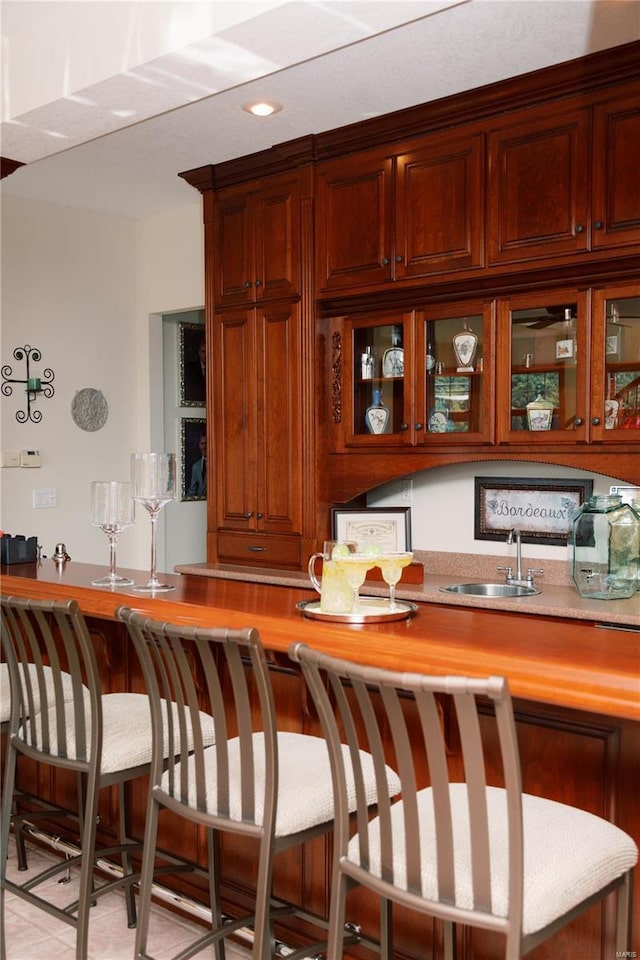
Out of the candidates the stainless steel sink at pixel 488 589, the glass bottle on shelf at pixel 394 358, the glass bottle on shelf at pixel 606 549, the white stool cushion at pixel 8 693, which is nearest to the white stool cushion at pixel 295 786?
the white stool cushion at pixel 8 693

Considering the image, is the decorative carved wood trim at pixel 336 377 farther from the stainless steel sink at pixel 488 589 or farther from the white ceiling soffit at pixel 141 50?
the white ceiling soffit at pixel 141 50

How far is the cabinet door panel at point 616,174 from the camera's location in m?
3.18

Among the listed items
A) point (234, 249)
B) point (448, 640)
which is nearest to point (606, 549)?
point (448, 640)

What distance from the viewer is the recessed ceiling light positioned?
367 centimetres

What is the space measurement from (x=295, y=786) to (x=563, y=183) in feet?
7.89

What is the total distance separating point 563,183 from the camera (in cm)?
336

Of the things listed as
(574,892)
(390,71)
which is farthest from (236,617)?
(390,71)

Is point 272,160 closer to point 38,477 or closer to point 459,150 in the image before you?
point 459,150

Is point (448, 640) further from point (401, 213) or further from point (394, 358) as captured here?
point (401, 213)

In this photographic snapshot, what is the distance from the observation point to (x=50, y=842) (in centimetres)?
320

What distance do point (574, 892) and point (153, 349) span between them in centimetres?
467

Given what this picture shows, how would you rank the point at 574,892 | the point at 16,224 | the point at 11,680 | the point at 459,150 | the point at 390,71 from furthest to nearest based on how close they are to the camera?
the point at 16,224, the point at 459,150, the point at 390,71, the point at 11,680, the point at 574,892

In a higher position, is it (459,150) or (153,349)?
(459,150)

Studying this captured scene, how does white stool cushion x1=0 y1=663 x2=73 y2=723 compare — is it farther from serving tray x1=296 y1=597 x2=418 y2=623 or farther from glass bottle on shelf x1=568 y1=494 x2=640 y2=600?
glass bottle on shelf x1=568 y1=494 x2=640 y2=600
